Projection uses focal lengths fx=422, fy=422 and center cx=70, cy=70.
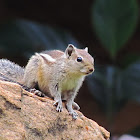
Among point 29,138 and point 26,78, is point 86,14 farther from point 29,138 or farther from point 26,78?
point 29,138

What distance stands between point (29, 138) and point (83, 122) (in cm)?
81

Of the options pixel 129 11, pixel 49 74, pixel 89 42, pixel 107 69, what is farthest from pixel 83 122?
pixel 89 42

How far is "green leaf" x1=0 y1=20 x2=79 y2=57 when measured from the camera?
831 centimetres

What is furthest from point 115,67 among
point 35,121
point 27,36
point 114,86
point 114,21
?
point 35,121

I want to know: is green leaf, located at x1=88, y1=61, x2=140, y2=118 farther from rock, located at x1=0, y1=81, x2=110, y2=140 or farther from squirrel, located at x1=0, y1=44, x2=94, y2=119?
rock, located at x1=0, y1=81, x2=110, y2=140

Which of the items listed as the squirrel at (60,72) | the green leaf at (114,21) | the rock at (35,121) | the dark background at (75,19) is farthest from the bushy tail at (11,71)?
the dark background at (75,19)

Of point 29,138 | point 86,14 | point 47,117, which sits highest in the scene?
point 86,14

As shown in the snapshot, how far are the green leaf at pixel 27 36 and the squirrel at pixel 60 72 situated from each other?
137 inches

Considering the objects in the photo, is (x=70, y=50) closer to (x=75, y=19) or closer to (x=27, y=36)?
(x=27, y=36)

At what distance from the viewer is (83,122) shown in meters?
4.16

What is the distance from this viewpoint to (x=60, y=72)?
4.53m

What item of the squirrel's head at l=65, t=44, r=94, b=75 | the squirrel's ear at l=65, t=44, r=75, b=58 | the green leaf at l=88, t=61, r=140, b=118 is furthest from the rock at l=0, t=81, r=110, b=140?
the green leaf at l=88, t=61, r=140, b=118

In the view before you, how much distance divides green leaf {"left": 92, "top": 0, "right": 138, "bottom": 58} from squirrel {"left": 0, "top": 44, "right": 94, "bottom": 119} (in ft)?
11.4

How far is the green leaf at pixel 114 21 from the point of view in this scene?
813 centimetres
